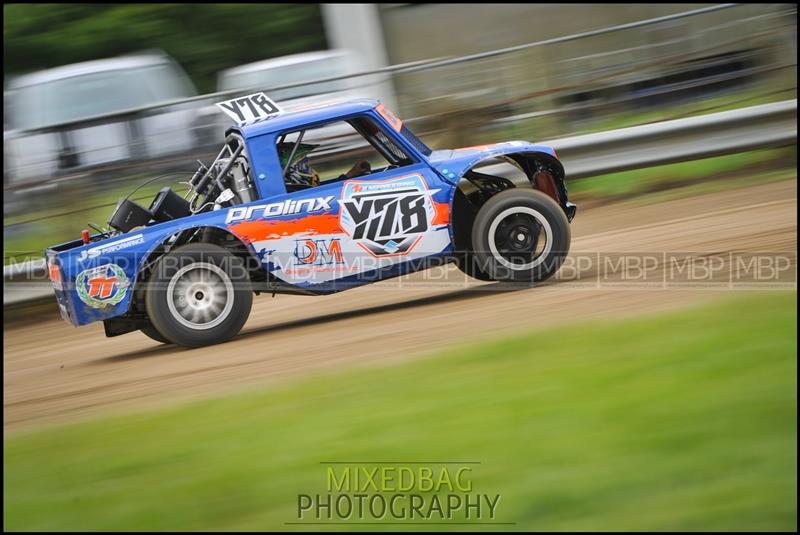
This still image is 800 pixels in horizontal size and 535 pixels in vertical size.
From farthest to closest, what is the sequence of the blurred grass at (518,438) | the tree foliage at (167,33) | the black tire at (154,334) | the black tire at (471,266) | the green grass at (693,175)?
the tree foliage at (167,33), the green grass at (693,175), the black tire at (154,334), the black tire at (471,266), the blurred grass at (518,438)

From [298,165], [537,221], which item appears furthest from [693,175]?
[298,165]

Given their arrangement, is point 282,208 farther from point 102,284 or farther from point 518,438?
point 518,438

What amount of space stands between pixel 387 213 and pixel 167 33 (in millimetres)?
14052

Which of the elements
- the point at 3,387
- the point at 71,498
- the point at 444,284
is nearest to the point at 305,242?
the point at 444,284

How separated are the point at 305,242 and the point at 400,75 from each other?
157 inches

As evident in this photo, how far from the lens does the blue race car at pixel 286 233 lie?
7.23 m

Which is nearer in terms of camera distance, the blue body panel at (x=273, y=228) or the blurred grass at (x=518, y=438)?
the blurred grass at (x=518, y=438)

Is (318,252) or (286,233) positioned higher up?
(286,233)

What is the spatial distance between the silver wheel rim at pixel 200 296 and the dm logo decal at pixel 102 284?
0.35 meters

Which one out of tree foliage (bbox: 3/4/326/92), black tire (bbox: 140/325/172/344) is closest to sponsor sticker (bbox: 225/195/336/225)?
black tire (bbox: 140/325/172/344)

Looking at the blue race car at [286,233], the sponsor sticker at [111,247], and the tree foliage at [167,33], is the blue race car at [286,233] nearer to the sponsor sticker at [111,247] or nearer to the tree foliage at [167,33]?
the sponsor sticker at [111,247]

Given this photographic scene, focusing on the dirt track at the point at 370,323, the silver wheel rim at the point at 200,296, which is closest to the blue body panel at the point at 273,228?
the silver wheel rim at the point at 200,296

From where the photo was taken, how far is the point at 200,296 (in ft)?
24.2

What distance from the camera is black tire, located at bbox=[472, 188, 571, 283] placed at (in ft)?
24.4
